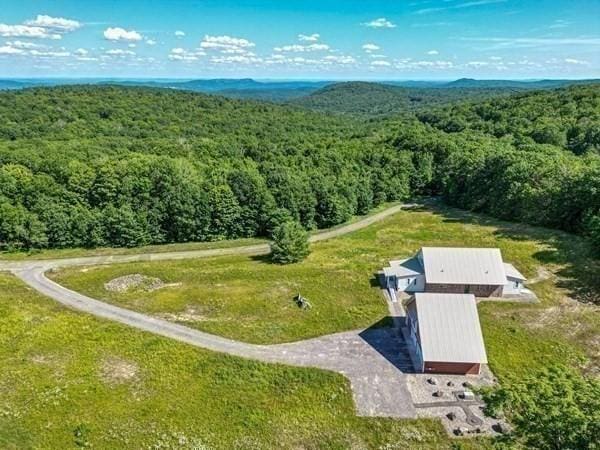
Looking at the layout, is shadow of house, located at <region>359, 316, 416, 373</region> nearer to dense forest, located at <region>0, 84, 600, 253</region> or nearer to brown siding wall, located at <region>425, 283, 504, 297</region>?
brown siding wall, located at <region>425, 283, 504, 297</region>

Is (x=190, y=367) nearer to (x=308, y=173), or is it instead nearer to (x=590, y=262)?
(x=590, y=262)

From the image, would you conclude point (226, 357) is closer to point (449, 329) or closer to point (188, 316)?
point (188, 316)

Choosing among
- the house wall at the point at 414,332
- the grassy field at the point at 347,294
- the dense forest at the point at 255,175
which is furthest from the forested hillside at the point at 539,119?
the house wall at the point at 414,332

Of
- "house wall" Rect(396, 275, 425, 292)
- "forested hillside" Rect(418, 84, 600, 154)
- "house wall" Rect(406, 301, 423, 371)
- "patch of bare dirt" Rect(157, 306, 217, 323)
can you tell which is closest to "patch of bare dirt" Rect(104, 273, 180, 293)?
"patch of bare dirt" Rect(157, 306, 217, 323)

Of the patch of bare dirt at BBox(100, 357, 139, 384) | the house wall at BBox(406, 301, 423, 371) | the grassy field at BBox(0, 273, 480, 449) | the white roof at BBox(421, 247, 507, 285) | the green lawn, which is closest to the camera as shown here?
the grassy field at BBox(0, 273, 480, 449)

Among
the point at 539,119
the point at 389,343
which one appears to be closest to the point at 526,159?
the point at 539,119

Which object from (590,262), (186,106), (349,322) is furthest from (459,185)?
(186,106)
